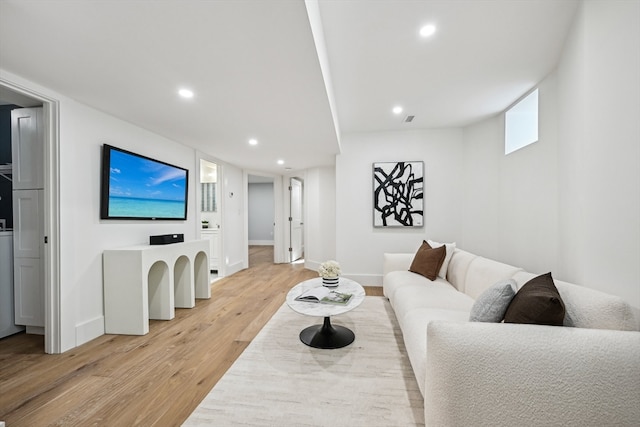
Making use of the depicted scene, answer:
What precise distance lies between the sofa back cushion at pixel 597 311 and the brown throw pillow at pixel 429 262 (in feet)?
5.24

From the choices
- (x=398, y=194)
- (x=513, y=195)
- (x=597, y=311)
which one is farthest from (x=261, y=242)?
(x=597, y=311)

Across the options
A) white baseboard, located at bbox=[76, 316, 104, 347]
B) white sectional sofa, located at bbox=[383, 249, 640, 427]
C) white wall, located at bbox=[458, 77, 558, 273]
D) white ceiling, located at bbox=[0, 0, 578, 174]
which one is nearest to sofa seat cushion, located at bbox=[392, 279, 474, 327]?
white sectional sofa, located at bbox=[383, 249, 640, 427]

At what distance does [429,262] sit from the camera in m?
2.98

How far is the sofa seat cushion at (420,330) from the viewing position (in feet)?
4.80

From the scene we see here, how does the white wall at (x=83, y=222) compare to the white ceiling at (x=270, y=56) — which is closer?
the white ceiling at (x=270, y=56)

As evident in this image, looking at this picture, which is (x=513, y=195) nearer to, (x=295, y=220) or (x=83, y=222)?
(x=295, y=220)

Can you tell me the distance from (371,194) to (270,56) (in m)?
2.99

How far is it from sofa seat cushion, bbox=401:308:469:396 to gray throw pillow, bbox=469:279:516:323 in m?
0.35

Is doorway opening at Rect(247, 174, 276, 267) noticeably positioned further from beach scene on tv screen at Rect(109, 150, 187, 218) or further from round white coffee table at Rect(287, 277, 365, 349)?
round white coffee table at Rect(287, 277, 365, 349)

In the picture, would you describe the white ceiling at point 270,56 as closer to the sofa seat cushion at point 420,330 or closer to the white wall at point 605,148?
the white wall at point 605,148

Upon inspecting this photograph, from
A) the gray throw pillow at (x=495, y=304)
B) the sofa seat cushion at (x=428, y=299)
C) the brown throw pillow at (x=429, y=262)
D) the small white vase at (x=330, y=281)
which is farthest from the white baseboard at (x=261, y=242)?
the gray throw pillow at (x=495, y=304)

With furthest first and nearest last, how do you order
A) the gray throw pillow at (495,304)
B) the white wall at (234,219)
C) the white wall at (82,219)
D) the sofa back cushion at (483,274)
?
1. the white wall at (234,219)
2. the white wall at (82,219)
3. the sofa back cushion at (483,274)
4. the gray throw pillow at (495,304)

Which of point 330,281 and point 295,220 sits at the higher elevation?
point 295,220

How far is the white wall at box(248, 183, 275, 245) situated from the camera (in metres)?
9.83
